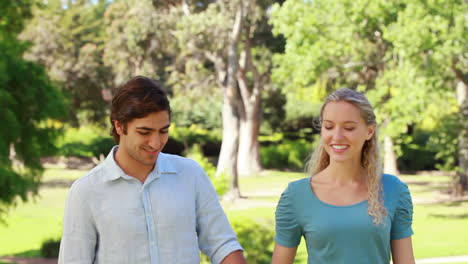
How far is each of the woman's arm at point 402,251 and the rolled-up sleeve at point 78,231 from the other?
133 centimetres

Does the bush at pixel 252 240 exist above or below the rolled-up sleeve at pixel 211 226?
below

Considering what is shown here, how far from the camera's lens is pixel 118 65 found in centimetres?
3616

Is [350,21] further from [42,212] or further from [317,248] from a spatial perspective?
[317,248]

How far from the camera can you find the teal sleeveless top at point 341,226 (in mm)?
2777

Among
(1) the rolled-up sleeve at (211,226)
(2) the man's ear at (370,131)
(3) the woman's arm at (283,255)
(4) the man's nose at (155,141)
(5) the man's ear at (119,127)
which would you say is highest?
(5) the man's ear at (119,127)

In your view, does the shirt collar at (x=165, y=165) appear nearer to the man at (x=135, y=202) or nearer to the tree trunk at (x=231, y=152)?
the man at (x=135, y=202)

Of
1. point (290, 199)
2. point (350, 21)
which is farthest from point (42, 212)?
point (290, 199)

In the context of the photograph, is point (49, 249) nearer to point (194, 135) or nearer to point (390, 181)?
point (390, 181)

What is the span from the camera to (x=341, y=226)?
2.78 meters

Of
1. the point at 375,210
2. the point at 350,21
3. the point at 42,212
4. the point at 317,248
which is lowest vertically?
the point at 42,212

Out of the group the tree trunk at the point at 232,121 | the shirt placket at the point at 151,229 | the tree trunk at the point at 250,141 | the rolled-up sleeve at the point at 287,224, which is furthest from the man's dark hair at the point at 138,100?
the tree trunk at the point at 250,141

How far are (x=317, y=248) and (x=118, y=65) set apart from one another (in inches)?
1351

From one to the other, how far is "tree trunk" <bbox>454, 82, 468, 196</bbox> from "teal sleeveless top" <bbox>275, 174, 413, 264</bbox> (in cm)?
1647

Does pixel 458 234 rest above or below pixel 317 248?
below
